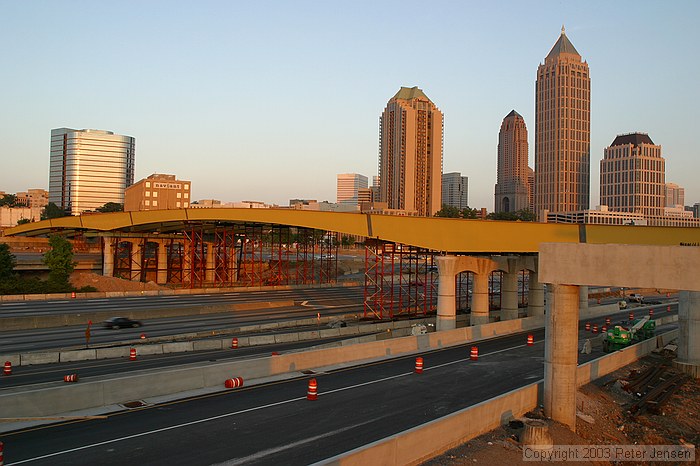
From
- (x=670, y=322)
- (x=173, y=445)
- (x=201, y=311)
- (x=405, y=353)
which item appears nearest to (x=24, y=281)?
(x=201, y=311)

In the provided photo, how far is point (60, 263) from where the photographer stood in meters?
66.7

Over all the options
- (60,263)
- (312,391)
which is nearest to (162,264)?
(60,263)

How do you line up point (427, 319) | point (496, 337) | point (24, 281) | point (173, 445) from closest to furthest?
point (173, 445)
point (496, 337)
point (427, 319)
point (24, 281)

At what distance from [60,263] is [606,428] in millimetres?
62638

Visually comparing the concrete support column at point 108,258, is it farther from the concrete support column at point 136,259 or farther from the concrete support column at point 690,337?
the concrete support column at point 690,337

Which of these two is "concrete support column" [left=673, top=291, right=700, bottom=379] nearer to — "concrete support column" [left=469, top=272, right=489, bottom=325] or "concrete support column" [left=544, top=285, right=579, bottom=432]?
"concrete support column" [left=469, top=272, right=489, bottom=325]

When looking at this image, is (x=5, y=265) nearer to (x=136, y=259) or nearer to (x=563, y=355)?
(x=136, y=259)

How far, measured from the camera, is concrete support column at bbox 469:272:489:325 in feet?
150

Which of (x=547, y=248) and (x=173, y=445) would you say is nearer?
(x=173, y=445)

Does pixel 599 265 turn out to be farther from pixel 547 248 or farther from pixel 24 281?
pixel 24 281

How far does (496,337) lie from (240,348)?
17.1 metres

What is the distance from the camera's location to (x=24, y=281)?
209ft

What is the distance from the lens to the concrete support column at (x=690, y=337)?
31297 millimetres

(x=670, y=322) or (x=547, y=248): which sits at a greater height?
(x=547, y=248)
